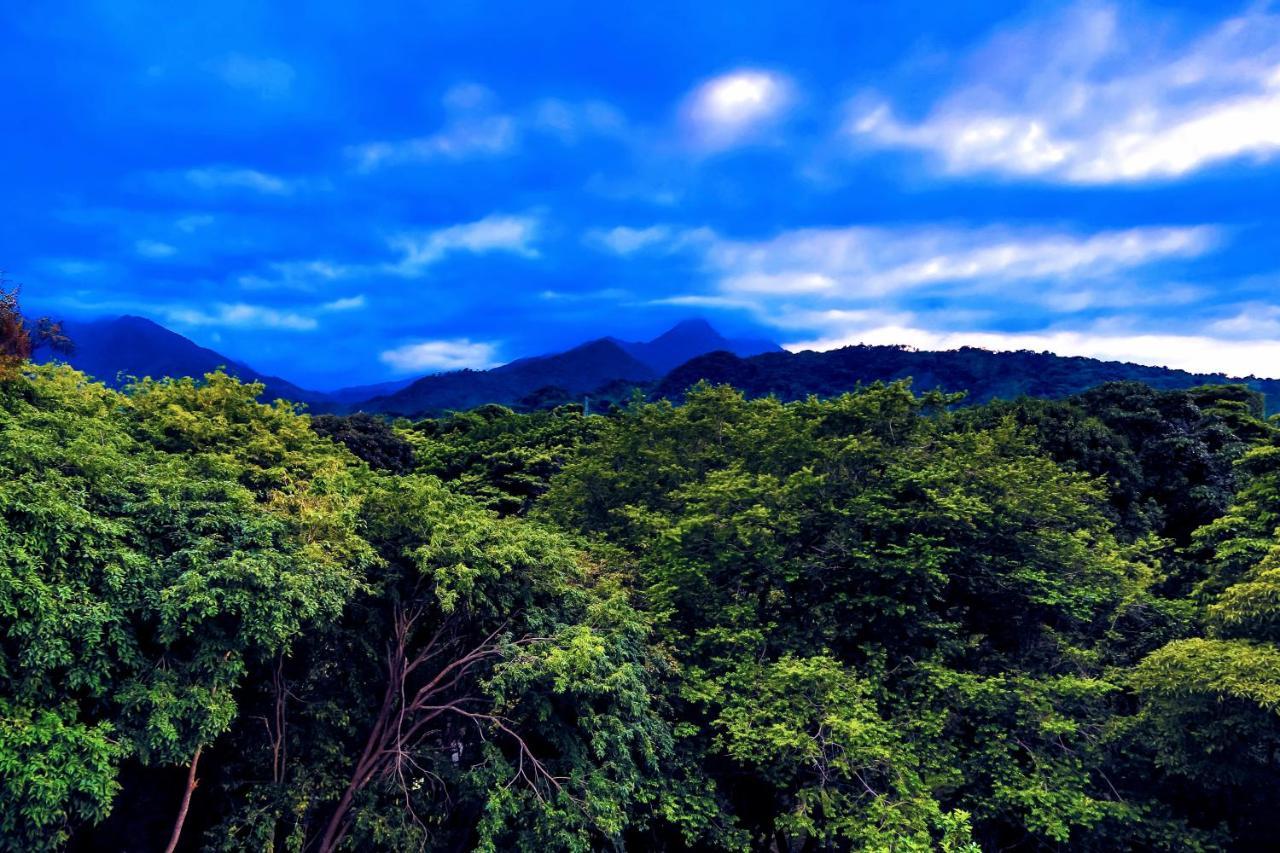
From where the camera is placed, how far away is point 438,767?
884 centimetres

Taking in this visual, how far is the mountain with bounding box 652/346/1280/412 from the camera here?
71.3 meters

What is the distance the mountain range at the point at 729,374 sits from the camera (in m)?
71.8

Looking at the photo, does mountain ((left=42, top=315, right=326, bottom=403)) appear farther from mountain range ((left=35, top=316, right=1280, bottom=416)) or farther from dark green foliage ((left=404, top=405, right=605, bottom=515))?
dark green foliage ((left=404, top=405, right=605, bottom=515))

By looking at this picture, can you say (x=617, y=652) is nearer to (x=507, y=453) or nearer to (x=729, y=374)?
(x=507, y=453)

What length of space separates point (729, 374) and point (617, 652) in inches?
3073

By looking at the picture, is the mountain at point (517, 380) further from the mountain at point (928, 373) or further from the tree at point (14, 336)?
the tree at point (14, 336)

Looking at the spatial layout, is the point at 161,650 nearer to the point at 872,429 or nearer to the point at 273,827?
the point at 273,827

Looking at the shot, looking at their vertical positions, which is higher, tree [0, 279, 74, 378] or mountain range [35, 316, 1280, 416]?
mountain range [35, 316, 1280, 416]

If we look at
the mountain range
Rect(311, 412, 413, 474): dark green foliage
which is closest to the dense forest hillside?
Rect(311, 412, 413, 474): dark green foliage

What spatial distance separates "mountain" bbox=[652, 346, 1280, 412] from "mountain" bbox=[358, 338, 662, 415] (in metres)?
19.1

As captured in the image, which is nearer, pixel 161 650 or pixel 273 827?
pixel 161 650

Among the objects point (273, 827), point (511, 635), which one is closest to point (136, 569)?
point (273, 827)

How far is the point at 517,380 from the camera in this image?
389 feet

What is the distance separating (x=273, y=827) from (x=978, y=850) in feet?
25.8
